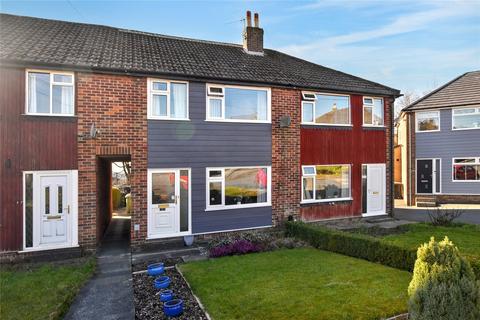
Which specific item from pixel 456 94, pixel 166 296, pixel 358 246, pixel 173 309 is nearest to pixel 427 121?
pixel 456 94

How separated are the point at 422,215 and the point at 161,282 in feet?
44.6

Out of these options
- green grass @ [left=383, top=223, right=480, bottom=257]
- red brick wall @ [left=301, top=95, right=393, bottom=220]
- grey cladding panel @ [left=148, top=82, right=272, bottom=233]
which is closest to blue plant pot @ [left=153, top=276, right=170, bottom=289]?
grey cladding panel @ [left=148, top=82, right=272, bottom=233]

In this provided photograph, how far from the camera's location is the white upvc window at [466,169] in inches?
679

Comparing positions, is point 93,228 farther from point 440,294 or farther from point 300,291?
point 440,294

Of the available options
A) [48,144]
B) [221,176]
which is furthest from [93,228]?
[221,176]

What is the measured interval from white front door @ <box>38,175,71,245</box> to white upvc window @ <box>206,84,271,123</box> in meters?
4.92

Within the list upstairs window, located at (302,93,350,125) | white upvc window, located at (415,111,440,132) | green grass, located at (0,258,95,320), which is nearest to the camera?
green grass, located at (0,258,95,320)

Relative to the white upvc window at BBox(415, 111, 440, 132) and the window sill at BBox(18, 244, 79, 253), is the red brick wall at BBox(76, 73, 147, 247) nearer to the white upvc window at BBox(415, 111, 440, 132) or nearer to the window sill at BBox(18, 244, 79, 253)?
the window sill at BBox(18, 244, 79, 253)

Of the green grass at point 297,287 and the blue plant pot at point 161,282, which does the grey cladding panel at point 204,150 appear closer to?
the green grass at point 297,287

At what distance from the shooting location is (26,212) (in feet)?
27.6

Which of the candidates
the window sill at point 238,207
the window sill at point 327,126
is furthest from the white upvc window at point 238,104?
the window sill at point 238,207

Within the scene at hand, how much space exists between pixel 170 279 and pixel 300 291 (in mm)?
2960

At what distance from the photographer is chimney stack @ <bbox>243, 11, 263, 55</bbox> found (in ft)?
47.0

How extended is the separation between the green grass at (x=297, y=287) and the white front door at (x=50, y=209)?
3.74 meters
